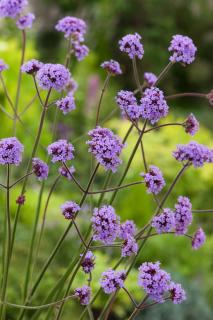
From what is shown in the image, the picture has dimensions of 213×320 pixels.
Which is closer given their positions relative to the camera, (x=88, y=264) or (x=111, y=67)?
(x=88, y=264)

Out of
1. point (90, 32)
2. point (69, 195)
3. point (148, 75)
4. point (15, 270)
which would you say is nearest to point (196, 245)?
point (148, 75)

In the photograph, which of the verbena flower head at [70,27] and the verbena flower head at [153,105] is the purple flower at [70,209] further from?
the verbena flower head at [70,27]

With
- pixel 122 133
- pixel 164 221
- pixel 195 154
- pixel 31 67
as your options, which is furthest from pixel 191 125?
pixel 122 133

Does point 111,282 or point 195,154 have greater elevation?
point 195,154

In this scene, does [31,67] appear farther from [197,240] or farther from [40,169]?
[197,240]

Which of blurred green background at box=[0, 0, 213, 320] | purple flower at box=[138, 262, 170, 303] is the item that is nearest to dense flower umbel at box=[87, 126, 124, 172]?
purple flower at box=[138, 262, 170, 303]

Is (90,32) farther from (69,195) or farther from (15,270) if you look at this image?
(15,270)

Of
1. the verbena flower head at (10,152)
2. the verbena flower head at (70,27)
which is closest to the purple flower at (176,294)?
the verbena flower head at (10,152)
